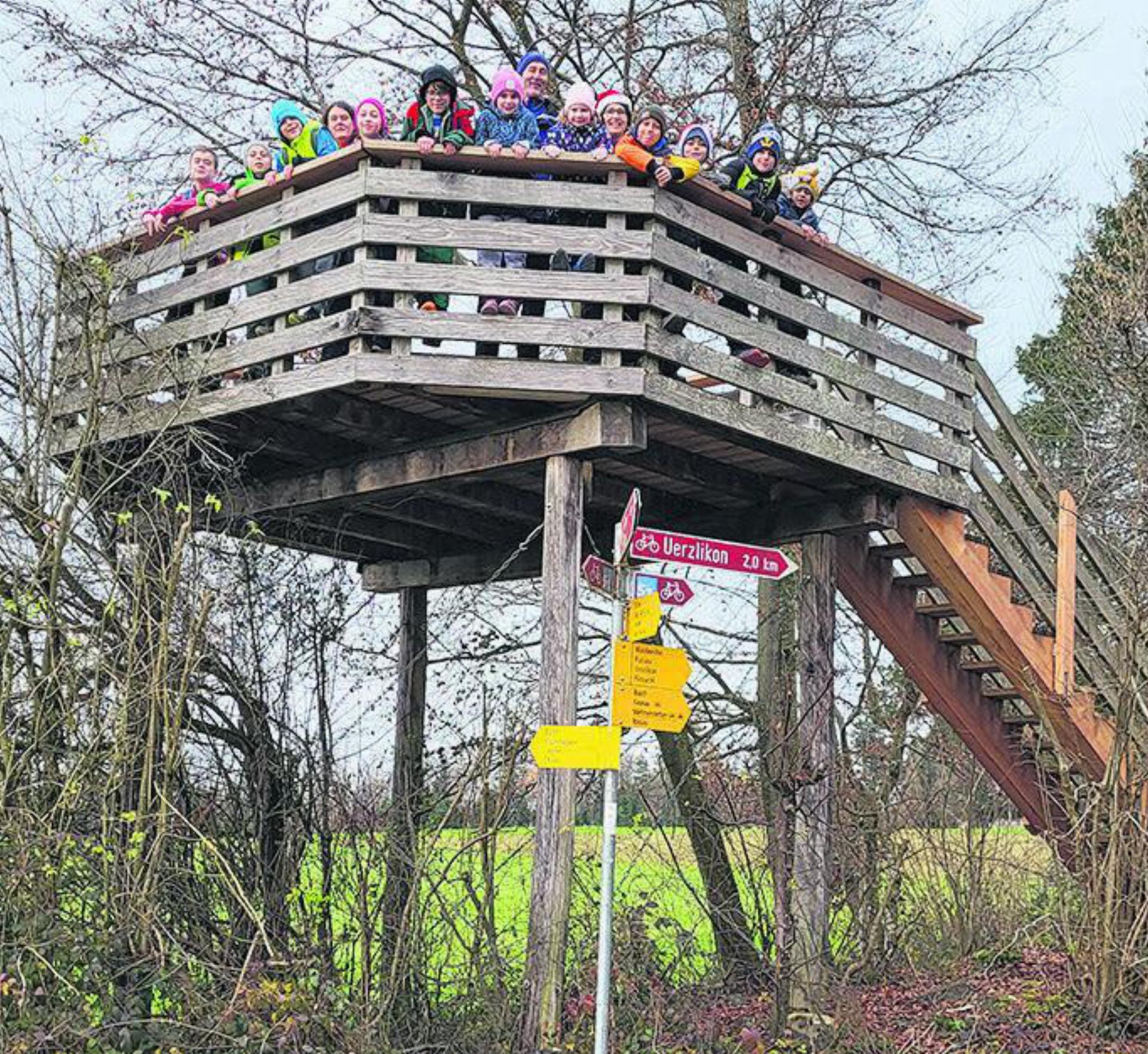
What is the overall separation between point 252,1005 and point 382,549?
590cm

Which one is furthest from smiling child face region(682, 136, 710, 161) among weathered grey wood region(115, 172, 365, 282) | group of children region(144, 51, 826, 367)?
weathered grey wood region(115, 172, 365, 282)

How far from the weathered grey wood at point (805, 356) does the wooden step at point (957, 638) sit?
5.16ft

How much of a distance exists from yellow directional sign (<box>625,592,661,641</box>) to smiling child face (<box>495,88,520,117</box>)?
3.34m

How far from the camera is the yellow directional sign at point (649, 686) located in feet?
24.4

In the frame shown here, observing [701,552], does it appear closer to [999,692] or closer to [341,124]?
[341,124]

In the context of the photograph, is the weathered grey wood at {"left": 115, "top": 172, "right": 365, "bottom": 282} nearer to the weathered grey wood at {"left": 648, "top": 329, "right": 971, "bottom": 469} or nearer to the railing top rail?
the railing top rail

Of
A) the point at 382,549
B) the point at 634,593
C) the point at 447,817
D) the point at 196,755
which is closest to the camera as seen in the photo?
the point at 634,593

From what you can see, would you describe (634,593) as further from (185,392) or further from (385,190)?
(185,392)

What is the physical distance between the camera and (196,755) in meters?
10.3

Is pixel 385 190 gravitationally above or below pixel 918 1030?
above

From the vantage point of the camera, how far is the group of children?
9.17 meters

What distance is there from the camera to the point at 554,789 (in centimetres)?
903

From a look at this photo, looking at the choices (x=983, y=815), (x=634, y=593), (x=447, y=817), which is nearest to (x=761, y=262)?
(x=634, y=593)

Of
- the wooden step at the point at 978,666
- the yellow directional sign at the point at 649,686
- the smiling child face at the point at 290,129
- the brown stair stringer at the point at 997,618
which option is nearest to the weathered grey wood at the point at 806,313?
the brown stair stringer at the point at 997,618
